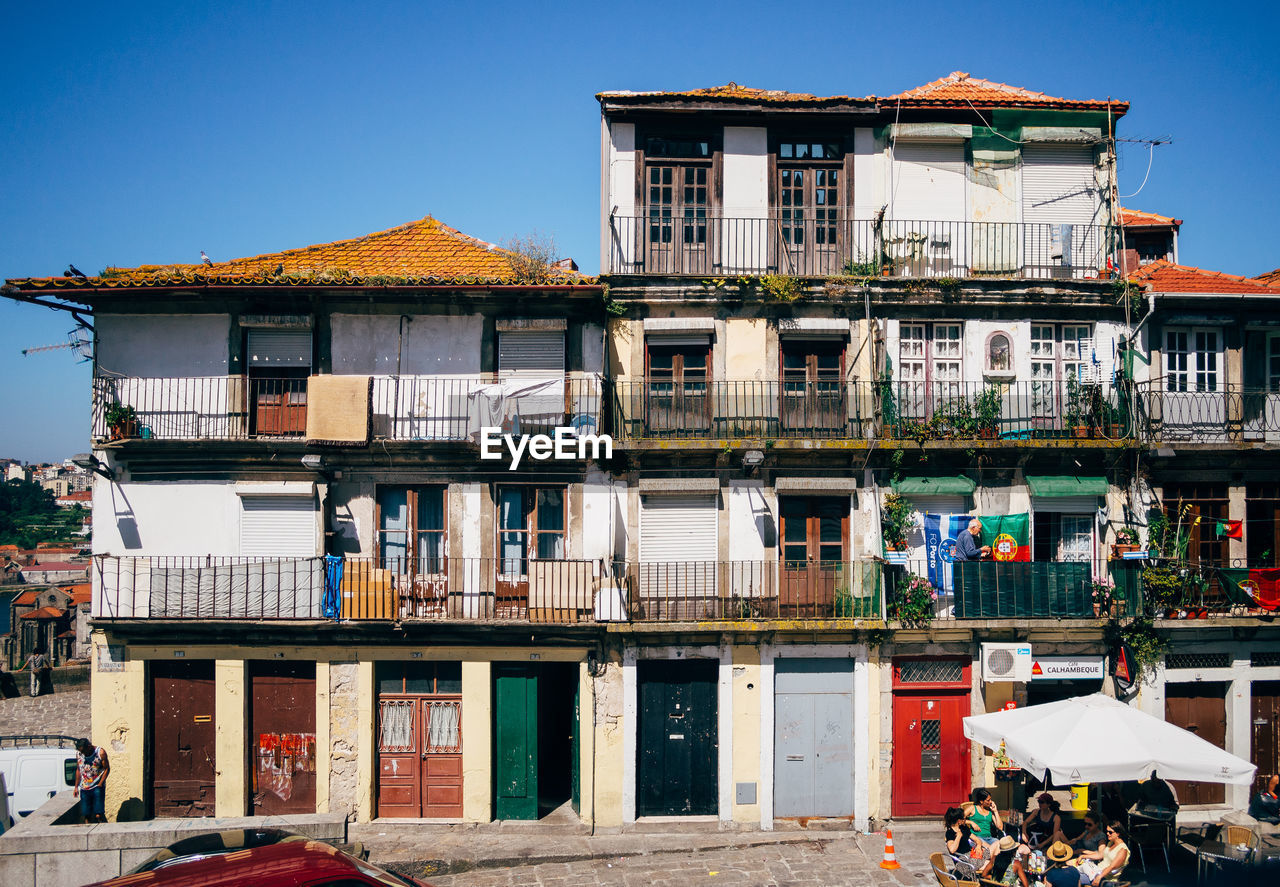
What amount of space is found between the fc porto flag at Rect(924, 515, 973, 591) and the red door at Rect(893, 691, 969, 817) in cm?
265

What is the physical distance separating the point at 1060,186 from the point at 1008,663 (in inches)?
415

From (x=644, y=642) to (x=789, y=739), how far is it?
11.9 ft

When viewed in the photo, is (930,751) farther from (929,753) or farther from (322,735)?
(322,735)

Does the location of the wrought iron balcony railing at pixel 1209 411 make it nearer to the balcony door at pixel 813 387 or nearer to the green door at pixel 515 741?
the balcony door at pixel 813 387

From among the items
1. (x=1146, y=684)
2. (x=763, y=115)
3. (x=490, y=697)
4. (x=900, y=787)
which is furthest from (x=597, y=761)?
(x=763, y=115)

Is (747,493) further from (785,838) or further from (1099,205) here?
(1099,205)

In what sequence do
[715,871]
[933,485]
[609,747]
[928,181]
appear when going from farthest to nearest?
1. [928,181]
2. [933,485]
3. [609,747]
4. [715,871]

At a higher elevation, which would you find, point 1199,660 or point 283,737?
point 1199,660

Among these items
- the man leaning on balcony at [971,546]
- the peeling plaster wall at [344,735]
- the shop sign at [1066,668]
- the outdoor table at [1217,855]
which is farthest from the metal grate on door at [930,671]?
the peeling plaster wall at [344,735]

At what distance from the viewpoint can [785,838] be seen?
16906mm

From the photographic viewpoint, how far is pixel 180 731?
18.0 metres

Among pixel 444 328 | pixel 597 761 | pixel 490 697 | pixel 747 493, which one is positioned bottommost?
pixel 597 761

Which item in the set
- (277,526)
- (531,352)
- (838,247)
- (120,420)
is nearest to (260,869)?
(277,526)

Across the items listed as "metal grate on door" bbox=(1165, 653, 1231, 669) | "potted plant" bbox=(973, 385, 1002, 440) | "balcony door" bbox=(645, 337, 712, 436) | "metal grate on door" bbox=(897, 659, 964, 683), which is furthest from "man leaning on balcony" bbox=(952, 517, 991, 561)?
"balcony door" bbox=(645, 337, 712, 436)
